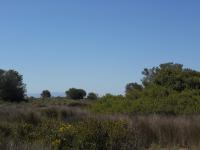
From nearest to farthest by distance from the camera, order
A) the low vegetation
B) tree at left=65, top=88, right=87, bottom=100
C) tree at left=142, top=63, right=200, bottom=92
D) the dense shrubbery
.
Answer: the low vegetation
the dense shrubbery
tree at left=142, top=63, right=200, bottom=92
tree at left=65, top=88, right=87, bottom=100

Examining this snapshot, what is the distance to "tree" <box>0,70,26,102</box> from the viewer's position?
58444 mm

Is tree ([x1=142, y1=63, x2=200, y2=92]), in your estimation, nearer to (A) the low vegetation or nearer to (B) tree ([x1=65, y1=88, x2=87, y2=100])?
(A) the low vegetation

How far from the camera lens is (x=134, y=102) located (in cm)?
2695

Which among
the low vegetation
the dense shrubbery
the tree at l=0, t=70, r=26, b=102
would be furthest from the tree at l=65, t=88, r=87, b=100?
the dense shrubbery

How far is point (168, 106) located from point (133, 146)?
13823 millimetres

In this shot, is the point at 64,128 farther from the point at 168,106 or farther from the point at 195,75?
the point at 195,75

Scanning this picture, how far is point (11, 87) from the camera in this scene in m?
58.9

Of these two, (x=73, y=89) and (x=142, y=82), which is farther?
(x=73, y=89)

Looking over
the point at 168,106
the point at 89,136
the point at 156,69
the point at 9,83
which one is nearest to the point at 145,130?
the point at 168,106

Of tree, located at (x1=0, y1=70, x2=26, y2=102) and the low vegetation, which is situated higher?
tree, located at (x1=0, y1=70, x2=26, y2=102)

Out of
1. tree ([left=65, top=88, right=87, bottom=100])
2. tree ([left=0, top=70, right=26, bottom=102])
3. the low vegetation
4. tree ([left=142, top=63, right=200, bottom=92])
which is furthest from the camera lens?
tree ([left=65, top=88, right=87, bottom=100])

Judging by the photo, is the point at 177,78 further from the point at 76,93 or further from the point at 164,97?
the point at 76,93

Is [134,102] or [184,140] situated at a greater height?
[134,102]

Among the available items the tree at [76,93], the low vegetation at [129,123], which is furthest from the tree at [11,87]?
the tree at [76,93]
